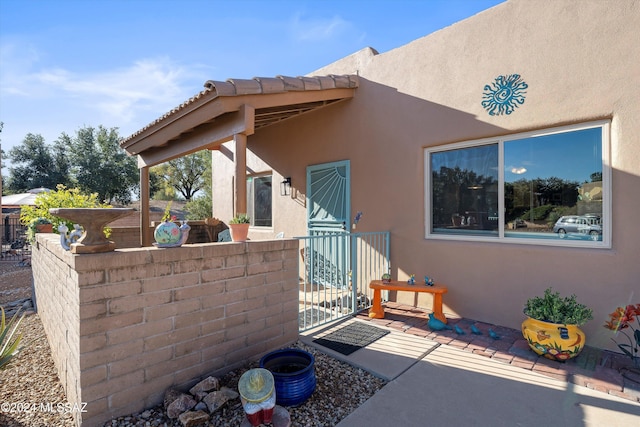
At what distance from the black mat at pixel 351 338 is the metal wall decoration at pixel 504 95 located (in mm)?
3049

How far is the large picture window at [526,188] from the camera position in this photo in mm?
3252

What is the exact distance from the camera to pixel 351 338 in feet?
11.2

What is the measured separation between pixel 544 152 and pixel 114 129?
2262 centimetres

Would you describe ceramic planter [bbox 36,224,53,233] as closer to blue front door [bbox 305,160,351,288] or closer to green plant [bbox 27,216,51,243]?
green plant [bbox 27,216,51,243]

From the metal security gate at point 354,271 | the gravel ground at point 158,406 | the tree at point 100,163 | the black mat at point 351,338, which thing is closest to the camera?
the gravel ground at point 158,406

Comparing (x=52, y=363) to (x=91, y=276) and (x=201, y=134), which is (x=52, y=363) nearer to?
(x=91, y=276)

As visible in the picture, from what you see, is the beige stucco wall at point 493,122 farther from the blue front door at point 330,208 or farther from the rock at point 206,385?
the rock at point 206,385

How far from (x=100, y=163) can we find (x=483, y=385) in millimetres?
22170

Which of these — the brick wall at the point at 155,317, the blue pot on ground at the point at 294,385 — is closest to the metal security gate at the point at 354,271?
the brick wall at the point at 155,317

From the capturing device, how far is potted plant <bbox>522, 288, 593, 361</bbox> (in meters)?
2.83

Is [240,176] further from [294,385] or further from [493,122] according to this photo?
[493,122]

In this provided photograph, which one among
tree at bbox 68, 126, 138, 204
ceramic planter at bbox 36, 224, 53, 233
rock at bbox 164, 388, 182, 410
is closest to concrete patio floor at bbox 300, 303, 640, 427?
rock at bbox 164, 388, 182, 410

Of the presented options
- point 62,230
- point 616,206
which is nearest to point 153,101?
point 62,230

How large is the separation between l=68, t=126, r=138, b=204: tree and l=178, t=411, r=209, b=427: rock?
20.0m
